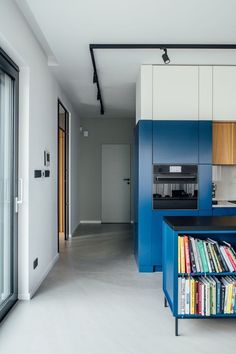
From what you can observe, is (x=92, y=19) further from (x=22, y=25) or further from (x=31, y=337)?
(x=31, y=337)

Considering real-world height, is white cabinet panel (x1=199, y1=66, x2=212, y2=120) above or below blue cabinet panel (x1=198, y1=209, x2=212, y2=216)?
above

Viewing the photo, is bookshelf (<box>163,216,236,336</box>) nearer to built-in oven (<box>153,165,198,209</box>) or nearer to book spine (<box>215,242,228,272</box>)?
book spine (<box>215,242,228,272</box>)

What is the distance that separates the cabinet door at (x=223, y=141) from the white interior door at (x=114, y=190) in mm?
4096

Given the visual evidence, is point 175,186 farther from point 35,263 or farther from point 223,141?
point 35,263

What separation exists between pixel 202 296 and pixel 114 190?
5749 mm

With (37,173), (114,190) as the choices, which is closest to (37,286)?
(37,173)

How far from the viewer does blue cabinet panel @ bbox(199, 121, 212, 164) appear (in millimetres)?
3971

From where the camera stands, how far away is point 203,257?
2414 mm

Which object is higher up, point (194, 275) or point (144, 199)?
point (144, 199)

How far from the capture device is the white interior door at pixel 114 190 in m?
8.04

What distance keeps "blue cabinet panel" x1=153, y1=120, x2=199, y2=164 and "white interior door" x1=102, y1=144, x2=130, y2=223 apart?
411 cm

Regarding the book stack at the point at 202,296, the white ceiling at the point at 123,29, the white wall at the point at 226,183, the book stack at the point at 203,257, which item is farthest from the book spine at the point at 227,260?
the white wall at the point at 226,183

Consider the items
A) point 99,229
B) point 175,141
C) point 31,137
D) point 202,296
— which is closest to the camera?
point 202,296

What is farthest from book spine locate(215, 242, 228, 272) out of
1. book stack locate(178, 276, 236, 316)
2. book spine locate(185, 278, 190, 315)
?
book spine locate(185, 278, 190, 315)
